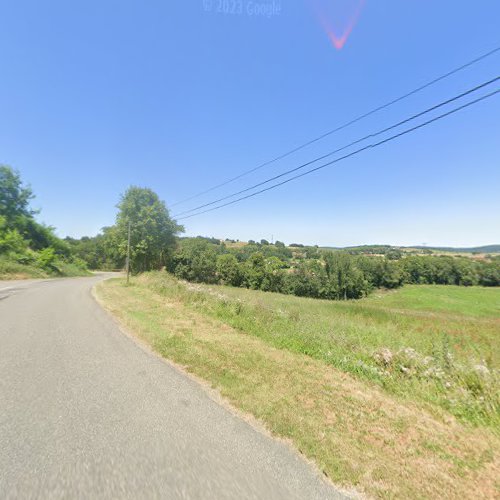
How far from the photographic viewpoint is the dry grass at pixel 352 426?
95.1 inches

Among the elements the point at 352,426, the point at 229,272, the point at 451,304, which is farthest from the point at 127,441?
the point at 451,304

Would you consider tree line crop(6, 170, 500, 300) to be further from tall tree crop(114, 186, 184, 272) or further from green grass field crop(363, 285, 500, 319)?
green grass field crop(363, 285, 500, 319)

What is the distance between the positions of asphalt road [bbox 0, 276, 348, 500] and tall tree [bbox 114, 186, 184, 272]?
98.9 ft

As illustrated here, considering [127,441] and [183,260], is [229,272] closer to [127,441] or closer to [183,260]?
[183,260]

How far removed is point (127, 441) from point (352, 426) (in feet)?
9.19

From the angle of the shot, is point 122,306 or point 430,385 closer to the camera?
point 430,385

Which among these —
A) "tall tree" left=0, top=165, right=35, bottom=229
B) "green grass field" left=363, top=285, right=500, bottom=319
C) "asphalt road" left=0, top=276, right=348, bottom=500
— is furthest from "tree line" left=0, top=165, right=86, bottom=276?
"green grass field" left=363, top=285, right=500, bottom=319

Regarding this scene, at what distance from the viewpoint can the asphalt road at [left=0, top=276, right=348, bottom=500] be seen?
2271mm

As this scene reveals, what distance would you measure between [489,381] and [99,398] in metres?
6.74

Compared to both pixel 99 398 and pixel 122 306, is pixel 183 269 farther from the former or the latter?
pixel 99 398

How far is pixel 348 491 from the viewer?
2.28m

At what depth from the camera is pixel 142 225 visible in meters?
33.2

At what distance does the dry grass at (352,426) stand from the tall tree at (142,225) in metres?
30.3

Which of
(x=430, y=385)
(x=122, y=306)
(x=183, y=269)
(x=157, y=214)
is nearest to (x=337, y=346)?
(x=430, y=385)
